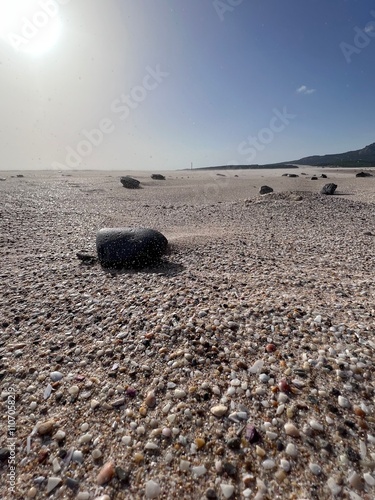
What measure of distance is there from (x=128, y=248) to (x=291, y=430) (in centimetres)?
404

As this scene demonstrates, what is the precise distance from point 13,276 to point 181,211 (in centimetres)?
856

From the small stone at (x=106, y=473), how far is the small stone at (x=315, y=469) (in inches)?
50.5

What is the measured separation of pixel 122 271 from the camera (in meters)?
5.02

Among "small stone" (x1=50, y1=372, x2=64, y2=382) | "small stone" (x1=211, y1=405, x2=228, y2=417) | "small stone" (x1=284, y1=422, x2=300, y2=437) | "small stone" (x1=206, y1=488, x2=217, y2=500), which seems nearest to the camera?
"small stone" (x1=206, y1=488, x2=217, y2=500)

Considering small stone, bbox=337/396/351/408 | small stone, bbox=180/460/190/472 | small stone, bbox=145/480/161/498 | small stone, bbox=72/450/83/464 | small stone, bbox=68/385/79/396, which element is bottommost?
small stone, bbox=145/480/161/498

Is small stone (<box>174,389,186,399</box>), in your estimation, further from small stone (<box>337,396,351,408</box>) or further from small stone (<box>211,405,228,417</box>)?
→ small stone (<box>337,396,351,408</box>)

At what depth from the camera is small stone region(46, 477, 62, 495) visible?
5.54 ft

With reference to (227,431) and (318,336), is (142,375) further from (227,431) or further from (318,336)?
(318,336)

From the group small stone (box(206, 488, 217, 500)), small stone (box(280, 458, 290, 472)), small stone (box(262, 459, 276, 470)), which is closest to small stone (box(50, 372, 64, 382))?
small stone (box(206, 488, 217, 500))

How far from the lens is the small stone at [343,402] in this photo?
215 centimetres

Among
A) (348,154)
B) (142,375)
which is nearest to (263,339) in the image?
(142,375)

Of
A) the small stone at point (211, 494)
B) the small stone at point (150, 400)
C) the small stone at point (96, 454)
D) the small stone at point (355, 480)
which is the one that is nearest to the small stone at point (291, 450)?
the small stone at point (355, 480)

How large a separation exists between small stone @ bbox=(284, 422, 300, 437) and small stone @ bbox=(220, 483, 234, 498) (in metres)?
0.56

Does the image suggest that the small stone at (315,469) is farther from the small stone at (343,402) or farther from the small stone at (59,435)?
the small stone at (59,435)
